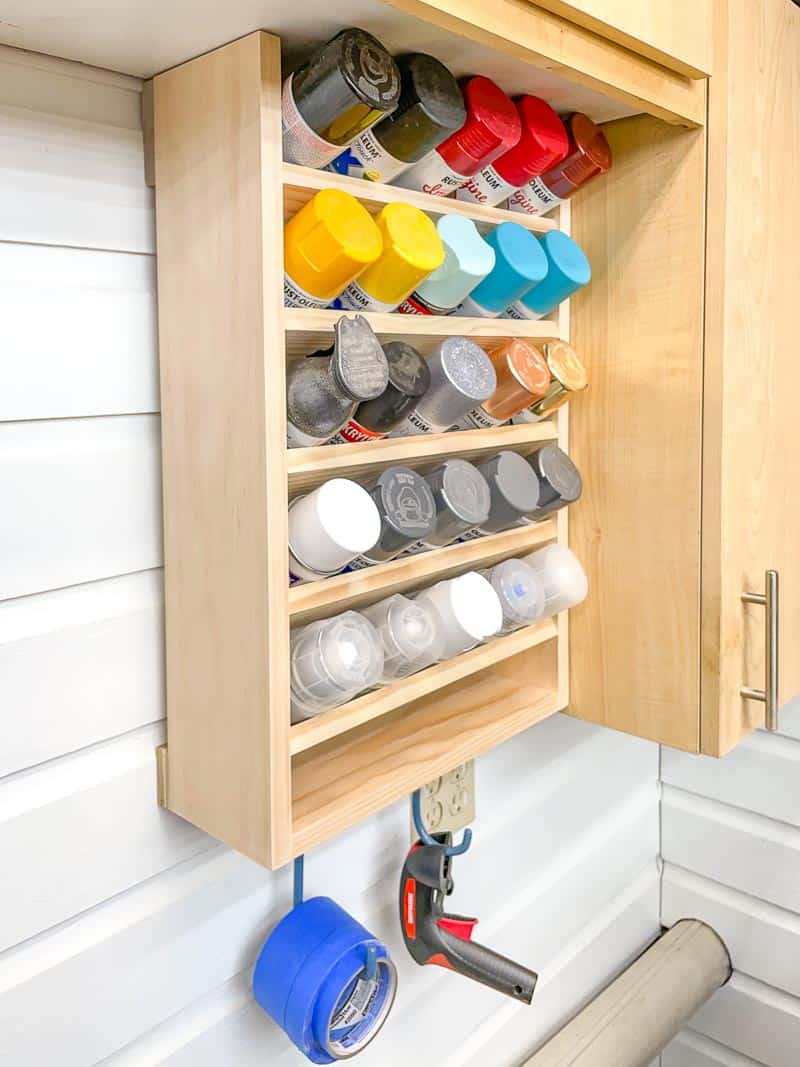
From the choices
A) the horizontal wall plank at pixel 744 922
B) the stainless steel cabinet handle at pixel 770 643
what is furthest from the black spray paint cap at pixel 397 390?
the horizontal wall plank at pixel 744 922

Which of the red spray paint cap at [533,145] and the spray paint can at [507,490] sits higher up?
the red spray paint cap at [533,145]

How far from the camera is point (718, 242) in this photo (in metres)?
0.77

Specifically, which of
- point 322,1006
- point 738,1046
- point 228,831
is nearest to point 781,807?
point 738,1046

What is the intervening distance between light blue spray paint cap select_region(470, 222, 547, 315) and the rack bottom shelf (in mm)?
328

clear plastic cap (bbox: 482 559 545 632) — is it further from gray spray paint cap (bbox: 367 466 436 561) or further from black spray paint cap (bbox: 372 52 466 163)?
black spray paint cap (bbox: 372 52 466 163)

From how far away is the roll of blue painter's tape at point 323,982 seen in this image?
2.34ft

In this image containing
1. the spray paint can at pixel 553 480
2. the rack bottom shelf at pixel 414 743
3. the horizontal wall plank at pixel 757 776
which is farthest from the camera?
the horizontal wall plank at pixel 757 776

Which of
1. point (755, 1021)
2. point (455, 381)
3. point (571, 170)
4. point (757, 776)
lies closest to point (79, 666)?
point (455, 381)

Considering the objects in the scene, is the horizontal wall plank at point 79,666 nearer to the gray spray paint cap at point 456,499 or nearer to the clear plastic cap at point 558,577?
the gray spray paint cap at point 456,499

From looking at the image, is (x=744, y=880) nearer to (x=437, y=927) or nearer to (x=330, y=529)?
(x=437, y=927)

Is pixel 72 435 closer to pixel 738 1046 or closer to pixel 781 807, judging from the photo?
pixel 781 807

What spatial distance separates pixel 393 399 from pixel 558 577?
263 millimetres

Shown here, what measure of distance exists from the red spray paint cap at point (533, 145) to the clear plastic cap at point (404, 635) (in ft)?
1.09

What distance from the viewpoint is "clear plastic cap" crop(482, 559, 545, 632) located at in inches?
30.5
